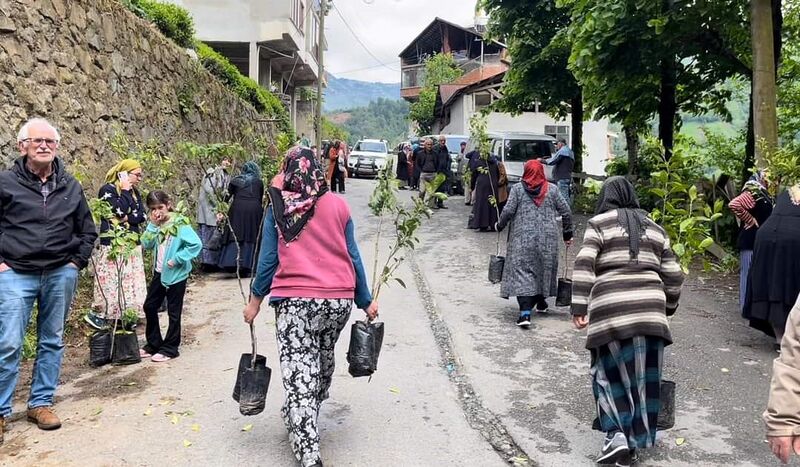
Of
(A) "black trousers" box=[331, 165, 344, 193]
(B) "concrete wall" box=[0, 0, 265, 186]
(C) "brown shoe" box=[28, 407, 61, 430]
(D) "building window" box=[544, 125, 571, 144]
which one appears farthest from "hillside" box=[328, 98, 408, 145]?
(C) "brown shoe" box=[28, 407, 61, 430]

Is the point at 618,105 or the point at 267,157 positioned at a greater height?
the point at 618,105

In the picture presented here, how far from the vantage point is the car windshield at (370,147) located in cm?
3512

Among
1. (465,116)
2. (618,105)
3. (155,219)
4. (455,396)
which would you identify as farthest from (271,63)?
(455,396)

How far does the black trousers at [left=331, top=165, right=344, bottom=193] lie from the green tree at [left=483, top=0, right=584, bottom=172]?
226 inches

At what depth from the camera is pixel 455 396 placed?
18.5ft

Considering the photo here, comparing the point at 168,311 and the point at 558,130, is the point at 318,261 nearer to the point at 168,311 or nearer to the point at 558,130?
the point at 168,311

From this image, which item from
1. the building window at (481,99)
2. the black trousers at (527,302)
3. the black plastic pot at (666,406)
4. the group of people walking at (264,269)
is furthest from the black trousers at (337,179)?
the building window at (481,99)

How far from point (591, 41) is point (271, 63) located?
23.5 metres

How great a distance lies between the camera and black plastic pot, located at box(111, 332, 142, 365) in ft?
20.8

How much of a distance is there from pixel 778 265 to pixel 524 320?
2.54m

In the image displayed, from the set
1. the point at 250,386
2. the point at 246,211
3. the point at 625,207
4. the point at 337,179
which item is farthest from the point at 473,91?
the point at 250,386

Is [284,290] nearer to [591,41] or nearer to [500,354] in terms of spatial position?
[500,354]

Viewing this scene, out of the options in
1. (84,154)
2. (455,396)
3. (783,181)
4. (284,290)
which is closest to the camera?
(284,290)

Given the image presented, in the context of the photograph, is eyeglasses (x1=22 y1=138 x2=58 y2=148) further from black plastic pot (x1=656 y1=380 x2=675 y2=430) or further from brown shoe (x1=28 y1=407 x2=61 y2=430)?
black plastic pot (x1=656 y1=380 x2=675 y2=430)
